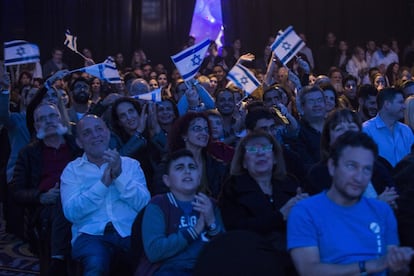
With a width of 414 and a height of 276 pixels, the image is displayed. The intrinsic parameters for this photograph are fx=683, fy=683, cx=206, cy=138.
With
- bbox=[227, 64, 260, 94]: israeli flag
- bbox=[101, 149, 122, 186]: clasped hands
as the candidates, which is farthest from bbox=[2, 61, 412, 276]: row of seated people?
bbox=[227, 64, 260, 94]: israeli flag

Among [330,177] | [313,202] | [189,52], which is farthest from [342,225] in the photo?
[189,52]

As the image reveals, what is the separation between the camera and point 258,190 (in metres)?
3.88

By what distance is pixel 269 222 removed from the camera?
371 centimetres

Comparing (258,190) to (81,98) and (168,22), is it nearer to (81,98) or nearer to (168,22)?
(81,98)

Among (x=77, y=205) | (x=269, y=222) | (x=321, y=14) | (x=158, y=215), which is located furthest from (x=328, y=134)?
(x=321, y=14)

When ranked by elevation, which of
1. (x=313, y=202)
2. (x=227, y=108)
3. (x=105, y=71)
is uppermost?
(x=105, y=71)

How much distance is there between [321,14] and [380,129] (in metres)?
11.1

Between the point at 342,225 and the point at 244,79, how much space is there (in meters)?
4.29

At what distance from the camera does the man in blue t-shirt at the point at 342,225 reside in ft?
10.1

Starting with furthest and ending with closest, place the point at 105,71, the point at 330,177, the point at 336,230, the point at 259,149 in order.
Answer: the point at 105,71 → the point at 259,149 → the point at 330,177 → the point at 336,230

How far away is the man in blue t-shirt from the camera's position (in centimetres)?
308

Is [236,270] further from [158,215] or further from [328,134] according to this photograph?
[328,134]

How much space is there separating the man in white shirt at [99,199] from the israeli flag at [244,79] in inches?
122

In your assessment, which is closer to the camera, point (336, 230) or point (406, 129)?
point (336, 230)
